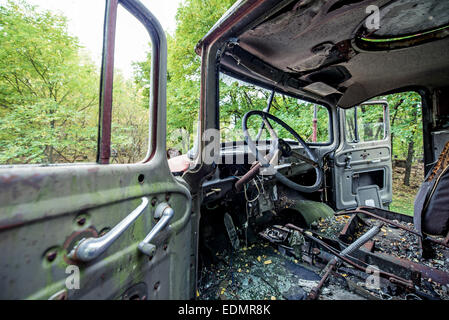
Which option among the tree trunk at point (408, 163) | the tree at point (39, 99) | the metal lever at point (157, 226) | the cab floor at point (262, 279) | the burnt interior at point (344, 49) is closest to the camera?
the metal lever at point (157, 226)

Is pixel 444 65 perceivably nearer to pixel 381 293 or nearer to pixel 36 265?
pixel 381 293

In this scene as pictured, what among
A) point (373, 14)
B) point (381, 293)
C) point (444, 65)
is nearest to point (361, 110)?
point (444, 65)

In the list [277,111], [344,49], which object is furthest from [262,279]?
[277,111]

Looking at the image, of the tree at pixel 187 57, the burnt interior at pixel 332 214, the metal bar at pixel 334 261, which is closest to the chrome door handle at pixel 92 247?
the burnt interior at pixel 332 214

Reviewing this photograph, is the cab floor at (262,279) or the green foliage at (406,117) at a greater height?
the green foliage at (406,117)

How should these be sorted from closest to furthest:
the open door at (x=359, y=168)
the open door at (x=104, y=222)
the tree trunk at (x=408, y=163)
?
the open door at (x=104, y=222), the open door at (x=359, y=168), the tree trunk at (x=408, y=163)

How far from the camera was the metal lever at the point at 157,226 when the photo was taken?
76cm

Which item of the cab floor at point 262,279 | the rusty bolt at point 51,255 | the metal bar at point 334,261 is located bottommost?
the cab floor at point 262,279

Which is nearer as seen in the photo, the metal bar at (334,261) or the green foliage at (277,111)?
the metal bar at (334,261)

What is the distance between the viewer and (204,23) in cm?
611

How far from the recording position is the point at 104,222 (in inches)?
27.1

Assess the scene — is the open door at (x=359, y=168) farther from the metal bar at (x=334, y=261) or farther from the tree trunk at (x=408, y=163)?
the tree trunk at (x=408, y=163)

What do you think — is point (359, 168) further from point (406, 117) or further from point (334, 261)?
point (406, 117)

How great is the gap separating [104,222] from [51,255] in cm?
16
